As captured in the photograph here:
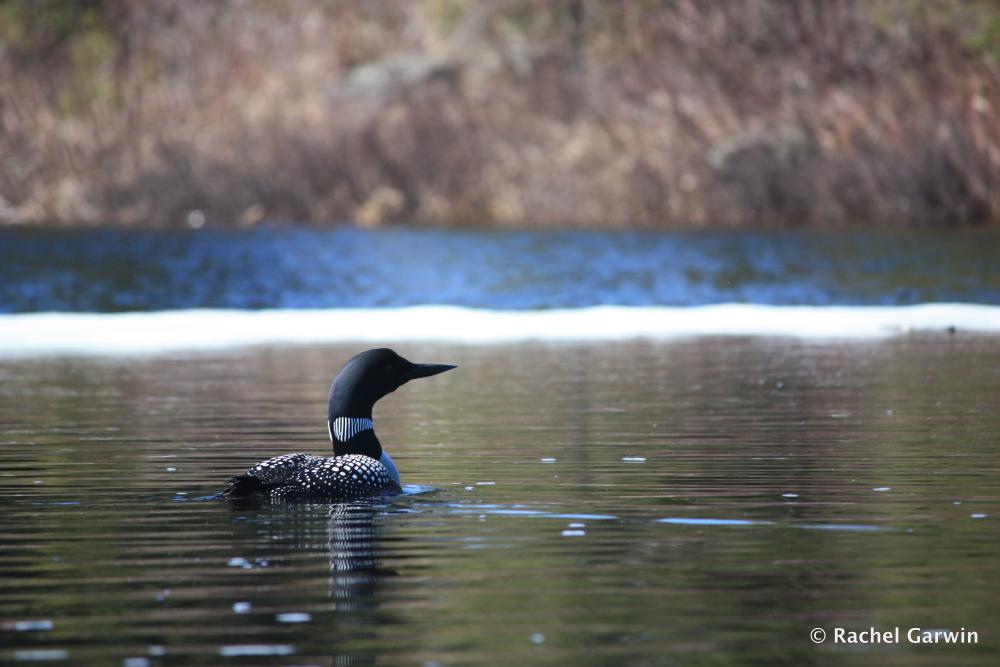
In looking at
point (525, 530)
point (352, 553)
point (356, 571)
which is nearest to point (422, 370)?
point (525, 530)

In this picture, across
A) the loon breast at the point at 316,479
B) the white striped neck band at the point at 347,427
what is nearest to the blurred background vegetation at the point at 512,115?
the white striped neck band at the point at 347,427

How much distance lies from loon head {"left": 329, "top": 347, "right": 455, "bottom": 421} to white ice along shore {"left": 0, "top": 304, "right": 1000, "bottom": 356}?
9949mm

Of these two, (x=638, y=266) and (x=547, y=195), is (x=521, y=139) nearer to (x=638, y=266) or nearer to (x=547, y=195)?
(x=547, y=195)

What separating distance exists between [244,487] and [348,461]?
55 centimetres

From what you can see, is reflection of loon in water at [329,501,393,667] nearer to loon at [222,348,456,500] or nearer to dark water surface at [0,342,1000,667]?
dark water surface at [0,342,1000,667]

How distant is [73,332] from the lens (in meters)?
22.1

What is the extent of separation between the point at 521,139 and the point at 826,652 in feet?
132

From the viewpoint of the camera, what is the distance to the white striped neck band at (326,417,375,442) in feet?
32.3

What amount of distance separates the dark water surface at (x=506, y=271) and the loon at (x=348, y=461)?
1697 centimetres

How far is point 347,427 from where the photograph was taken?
388 inches

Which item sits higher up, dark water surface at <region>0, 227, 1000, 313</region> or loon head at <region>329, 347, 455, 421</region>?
dark water surface at <region>0, 227, 1000, 313</region>

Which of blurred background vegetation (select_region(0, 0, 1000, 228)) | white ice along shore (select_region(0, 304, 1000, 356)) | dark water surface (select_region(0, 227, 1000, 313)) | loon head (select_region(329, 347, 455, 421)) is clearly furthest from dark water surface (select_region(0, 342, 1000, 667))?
blurred background vegetation (select_region(0, 0, 1000, 228))

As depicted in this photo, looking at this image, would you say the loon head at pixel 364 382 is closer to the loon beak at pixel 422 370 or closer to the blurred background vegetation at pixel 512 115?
the loon beak at pixel 422 370

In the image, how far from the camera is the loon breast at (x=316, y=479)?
918 cm
